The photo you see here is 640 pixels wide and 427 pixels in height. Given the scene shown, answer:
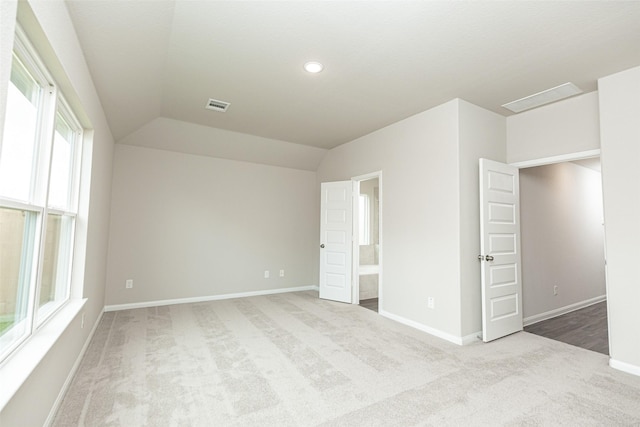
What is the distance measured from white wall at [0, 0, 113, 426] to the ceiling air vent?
1.08 metres

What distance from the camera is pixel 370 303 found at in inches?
193

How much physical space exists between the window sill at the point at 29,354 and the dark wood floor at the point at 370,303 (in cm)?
359

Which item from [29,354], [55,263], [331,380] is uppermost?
[55,263]

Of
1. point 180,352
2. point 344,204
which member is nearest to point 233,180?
point 344,204

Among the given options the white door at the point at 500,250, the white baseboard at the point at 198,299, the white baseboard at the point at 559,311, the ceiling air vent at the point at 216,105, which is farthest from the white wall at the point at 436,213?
the ceiling air vent at the point at 216,105

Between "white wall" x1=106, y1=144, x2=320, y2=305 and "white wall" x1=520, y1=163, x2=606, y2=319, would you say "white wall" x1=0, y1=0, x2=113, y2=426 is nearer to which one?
"white wall" x1=106, y1=144, x2=320, y2=305

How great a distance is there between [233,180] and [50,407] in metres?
3.83

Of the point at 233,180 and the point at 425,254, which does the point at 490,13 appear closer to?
the point at 425,254

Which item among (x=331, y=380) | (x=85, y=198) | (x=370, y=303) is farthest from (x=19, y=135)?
(x=370, y=303)

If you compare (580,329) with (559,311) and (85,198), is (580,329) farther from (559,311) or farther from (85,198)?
(85,198)

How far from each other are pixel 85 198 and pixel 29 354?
1518 millimetres

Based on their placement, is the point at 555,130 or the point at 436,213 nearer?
the point at 555,130

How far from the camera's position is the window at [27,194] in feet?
4.68

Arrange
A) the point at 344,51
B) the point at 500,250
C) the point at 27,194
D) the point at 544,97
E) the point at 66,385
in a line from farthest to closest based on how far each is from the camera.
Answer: the point at 500,250 → the point at 544,97 → the point at 344,51 → the point at 66,385 → the point at 27,194
